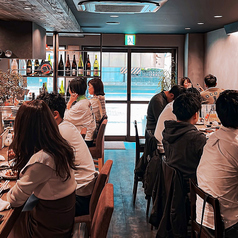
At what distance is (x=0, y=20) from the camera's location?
5.48 m

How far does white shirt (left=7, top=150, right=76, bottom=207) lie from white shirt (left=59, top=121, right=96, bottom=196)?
604 mm

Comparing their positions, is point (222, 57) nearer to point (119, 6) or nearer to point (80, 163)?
point (119, 6)

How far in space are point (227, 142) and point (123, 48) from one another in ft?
23.3

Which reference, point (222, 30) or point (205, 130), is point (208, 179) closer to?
point (205, 130)

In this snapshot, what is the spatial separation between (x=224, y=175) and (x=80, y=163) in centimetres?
102

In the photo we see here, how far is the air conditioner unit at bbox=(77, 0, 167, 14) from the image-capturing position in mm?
4027

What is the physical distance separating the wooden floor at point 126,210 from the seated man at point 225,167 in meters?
1.52

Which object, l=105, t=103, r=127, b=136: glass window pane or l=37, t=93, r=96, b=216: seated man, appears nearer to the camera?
l=37, t=93, r=96, b=216: seated man

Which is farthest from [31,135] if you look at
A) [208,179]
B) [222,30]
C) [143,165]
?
[222,30]

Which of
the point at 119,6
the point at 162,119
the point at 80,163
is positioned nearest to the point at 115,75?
the point at 119,6

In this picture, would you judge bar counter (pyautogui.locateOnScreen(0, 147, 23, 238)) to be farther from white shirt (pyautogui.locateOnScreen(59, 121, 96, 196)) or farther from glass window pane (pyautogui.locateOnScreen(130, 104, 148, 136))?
glass window pane (pyautogui.locateOnScreen(130, 104, 148, 136))

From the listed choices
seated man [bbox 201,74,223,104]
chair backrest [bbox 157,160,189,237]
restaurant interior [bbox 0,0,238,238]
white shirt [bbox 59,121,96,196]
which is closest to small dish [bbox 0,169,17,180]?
restaurant interior [bbox 0,0,238,238]

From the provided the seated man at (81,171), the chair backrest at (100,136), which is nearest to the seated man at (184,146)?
the seated man at (81,171)

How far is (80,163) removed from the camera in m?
2.57
